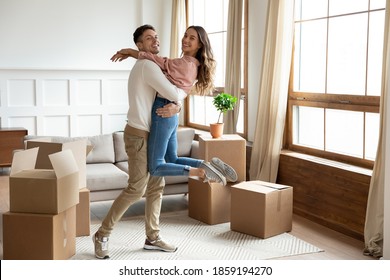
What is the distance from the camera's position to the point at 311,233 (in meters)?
4.46

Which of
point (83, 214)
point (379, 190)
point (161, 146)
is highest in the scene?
point (161, 146)

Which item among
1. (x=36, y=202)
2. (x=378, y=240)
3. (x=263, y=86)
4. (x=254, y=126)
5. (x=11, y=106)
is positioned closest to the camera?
(x=36, y=202)

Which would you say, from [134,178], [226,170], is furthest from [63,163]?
[226,170]

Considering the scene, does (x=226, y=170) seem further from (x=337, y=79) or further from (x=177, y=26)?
(x=177, y=26)

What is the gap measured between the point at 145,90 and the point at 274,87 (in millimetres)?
1983

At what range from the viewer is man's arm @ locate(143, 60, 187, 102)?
3457mm

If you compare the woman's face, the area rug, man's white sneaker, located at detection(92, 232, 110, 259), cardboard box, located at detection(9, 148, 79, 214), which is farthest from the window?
cardboard box, located at detection(9, 148, 79, 214)

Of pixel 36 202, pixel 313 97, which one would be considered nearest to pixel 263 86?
pixel 313 97

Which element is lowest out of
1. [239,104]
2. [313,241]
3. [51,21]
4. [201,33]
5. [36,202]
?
[313,241]

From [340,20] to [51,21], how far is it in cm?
447

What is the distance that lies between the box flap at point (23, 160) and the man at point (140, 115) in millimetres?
627

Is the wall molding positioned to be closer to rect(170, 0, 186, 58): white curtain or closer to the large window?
rect(170, 0, 186, 58): white curtain

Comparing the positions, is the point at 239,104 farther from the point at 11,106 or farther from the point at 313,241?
the point at 11,106

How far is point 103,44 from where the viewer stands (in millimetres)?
8031
